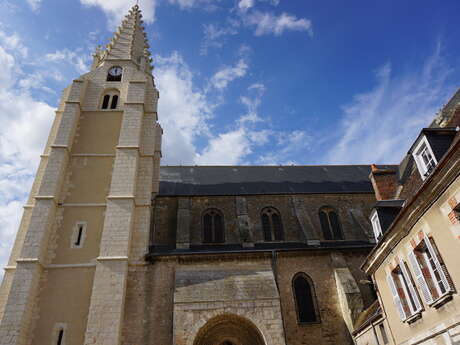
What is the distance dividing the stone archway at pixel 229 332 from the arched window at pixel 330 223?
608 centimetres

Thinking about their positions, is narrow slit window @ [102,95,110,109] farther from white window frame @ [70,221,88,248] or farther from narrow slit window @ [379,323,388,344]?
narrow slit window @ [379,323,388,344]

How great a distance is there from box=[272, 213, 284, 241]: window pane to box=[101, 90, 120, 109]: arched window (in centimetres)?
994

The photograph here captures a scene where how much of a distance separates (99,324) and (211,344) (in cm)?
418

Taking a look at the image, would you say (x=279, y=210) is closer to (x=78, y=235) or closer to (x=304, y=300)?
(x=304, y=300)

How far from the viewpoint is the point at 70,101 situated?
16453 millimetres

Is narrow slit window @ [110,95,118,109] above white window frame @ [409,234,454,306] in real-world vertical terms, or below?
above

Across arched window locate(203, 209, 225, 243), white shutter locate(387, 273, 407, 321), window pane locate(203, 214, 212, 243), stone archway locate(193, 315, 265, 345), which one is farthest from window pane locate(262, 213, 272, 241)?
white shutter locate(387, 273, 407, 321)

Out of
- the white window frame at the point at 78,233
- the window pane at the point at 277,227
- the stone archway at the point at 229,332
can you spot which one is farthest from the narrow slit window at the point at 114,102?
the stone archway at the point at 229,332

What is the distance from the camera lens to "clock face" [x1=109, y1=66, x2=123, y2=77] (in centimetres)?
1895

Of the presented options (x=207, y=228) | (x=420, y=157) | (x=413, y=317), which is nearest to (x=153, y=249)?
(x=207, y=228)

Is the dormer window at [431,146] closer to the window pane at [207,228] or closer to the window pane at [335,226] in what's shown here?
the window pane at [335,226]

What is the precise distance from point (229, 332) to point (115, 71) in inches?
580

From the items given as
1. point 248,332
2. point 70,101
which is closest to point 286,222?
point 248,332

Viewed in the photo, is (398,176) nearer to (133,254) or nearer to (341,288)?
(341,288)
